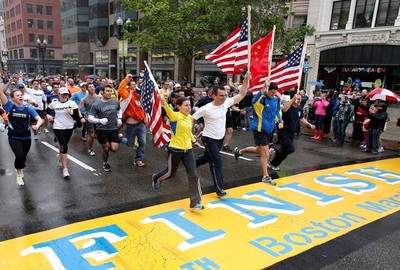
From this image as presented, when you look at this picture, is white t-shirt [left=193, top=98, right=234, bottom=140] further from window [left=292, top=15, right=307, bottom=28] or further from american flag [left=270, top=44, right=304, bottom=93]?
window [left=292, top=15, right=307, bottom=28]

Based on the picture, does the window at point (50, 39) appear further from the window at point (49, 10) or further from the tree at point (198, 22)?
the tree at point (198, 22)

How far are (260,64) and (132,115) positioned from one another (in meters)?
3.05

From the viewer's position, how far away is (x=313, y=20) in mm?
26344

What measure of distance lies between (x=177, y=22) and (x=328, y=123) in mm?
9633

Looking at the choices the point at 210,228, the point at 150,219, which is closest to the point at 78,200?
the point at 150,219

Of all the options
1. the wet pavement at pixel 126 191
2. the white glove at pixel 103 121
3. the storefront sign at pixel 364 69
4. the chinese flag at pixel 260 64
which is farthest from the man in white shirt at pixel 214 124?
the storefront sign at pixel 364 69

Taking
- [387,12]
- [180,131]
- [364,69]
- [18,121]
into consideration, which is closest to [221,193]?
[180,131]

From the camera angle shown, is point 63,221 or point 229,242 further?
point 63,221

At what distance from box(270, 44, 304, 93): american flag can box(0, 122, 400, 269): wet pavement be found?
1.99 m

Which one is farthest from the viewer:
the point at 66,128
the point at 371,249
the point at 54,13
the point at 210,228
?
the point at 54,13

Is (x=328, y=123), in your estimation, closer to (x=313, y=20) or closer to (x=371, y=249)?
(x=371, y=249)

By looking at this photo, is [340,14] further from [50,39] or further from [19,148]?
[50,39]

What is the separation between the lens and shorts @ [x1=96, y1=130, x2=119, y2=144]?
681 cm

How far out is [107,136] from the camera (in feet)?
22.5
